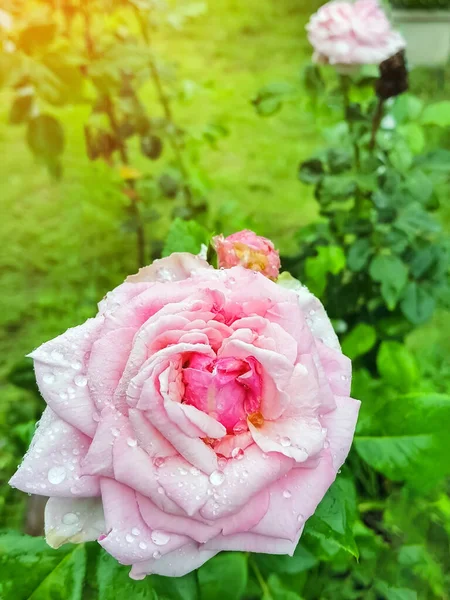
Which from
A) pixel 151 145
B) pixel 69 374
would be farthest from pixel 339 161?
pixel 69 374

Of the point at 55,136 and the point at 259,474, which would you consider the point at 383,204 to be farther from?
the point at 259,474

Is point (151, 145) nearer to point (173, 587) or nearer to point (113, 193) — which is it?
point (113, 193)

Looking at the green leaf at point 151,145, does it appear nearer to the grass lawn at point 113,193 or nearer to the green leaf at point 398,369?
the grass lawn at point 113,193

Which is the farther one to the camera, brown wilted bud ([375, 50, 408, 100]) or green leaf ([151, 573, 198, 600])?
brown wilted bud ([375, 50, 408, 100])

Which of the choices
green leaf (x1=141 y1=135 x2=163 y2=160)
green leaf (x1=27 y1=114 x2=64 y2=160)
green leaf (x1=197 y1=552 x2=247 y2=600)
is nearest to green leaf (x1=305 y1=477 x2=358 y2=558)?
green leaf (x1=197 y1=552 x2=247 y2=600)

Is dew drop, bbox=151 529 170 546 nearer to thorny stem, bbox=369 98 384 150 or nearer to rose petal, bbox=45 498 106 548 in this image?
rose petal, bbox=45 498 106 548

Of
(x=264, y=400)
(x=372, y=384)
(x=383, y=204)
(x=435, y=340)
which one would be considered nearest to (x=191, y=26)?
(x=435, y=340)
